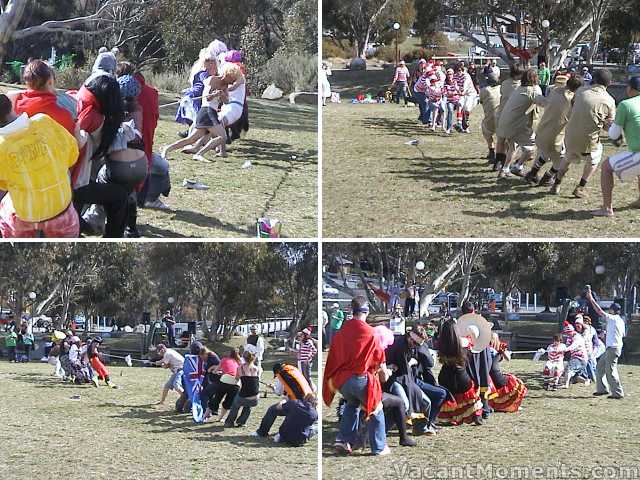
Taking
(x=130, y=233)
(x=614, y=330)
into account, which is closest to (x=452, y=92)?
(x=614, y=330)

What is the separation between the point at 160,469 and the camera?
6902 millimetres

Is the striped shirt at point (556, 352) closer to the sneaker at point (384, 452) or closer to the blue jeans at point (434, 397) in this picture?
the blue jeans at point (434, 397)

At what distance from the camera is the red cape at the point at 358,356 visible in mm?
6602

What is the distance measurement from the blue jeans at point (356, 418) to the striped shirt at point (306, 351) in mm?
2837

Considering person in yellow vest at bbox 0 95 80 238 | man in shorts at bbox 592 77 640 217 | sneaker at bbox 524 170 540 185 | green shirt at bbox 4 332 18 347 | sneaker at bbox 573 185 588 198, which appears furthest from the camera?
green shirt at bbox 4 332 18 347

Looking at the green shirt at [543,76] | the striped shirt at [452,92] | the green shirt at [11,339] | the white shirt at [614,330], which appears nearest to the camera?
the white shirt at [614,330]

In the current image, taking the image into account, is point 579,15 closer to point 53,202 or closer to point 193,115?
point 193,115

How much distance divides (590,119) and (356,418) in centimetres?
377

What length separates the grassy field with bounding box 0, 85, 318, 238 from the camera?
28.5ft

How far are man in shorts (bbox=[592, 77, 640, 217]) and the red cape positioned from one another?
2956 mm

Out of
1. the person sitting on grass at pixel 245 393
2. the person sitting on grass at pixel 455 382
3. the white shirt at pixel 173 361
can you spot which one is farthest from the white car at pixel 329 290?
the white shirt at pixel 173 361

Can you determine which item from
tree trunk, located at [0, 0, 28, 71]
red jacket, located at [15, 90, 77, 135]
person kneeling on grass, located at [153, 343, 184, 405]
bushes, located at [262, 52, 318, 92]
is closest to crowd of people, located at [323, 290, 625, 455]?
red jacket, located at [15, 90, 77, 135]

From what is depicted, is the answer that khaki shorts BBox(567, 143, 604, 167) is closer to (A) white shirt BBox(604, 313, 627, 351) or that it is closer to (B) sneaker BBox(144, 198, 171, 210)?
(A) white shirt BBox(604, 313, 627, 351)

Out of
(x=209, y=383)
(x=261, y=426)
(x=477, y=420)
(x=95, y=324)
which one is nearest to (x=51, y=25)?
(x=95, y=324)
